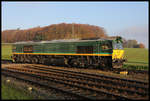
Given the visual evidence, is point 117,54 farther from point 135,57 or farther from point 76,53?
point 135,57

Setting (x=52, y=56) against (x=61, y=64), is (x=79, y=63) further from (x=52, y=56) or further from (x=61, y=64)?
(x=52, y=56)

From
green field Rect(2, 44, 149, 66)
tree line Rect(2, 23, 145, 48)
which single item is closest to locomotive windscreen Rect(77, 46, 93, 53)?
green field Rect(2, 44, 149, 66)

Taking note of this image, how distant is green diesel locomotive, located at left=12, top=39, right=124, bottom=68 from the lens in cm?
1852

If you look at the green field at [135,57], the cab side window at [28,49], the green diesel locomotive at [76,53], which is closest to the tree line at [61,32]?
the green field at [135,57]

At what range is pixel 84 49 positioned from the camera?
20.4 m

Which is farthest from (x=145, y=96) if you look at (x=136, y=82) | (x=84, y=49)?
(x=84, y=49)

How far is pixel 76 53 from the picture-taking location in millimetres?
21141

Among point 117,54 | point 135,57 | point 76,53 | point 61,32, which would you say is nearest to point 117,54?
point 117,54

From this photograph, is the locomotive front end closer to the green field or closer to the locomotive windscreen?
the green field

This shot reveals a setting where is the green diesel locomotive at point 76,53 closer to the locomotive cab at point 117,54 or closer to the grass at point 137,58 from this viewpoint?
the locomotive cab at point 117,54

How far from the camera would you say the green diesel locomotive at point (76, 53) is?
18.5 metres

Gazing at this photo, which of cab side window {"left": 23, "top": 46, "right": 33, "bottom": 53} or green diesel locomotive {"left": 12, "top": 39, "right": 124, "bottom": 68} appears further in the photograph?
cab side window {"left": 23, "top": 46, "right": 33, "bottom": 53}

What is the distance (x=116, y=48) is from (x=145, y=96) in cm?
1045

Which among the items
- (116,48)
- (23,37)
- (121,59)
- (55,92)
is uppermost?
(23,37)
